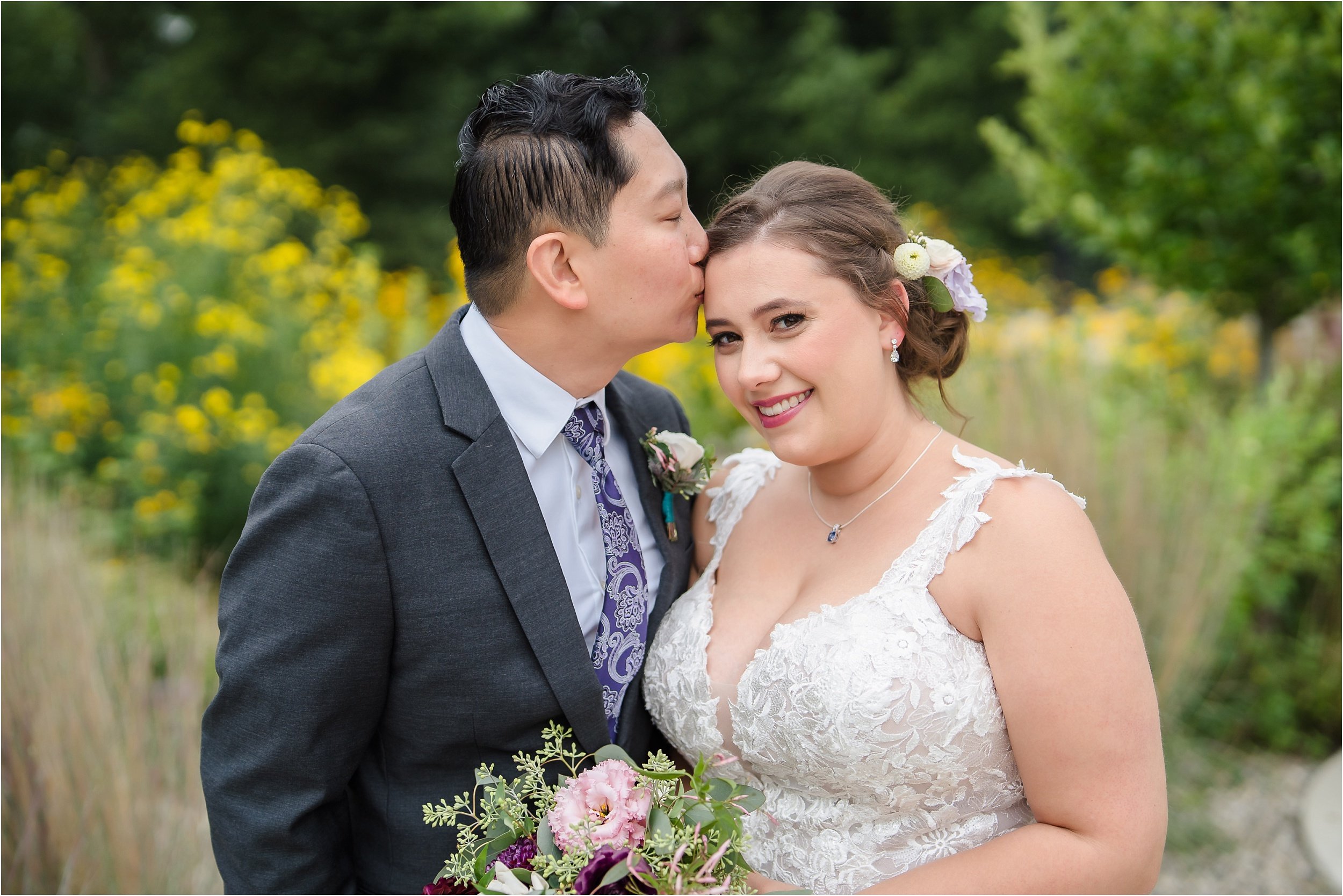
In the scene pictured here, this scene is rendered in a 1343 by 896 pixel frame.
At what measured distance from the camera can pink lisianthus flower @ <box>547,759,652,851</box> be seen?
167cm

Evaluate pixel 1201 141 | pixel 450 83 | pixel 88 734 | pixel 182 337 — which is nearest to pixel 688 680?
pixel 88 734

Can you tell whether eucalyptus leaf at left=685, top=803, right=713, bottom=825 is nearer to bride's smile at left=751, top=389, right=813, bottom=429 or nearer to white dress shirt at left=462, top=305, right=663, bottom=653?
white dress shirt at left=462, top=305, right=663, bottom=653

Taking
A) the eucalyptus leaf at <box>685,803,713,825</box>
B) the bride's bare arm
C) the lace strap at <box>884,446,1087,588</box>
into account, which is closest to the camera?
the eucalyptus leaf at <box>685,803,713,825</box>

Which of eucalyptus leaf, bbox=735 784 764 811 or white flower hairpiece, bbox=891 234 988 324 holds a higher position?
white flower hairpiece, bbox=891 234 988 324

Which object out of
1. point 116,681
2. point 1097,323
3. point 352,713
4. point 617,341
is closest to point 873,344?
point 617,341

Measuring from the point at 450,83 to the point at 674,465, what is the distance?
1160cm

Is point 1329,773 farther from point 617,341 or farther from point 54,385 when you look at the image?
point 54,385

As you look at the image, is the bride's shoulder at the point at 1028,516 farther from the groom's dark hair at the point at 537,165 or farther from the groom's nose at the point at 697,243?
the groom's dark hair at the point at 537,165

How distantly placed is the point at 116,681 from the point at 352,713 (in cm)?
154

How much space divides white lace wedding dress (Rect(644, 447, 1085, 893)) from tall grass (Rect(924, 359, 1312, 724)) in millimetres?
2244

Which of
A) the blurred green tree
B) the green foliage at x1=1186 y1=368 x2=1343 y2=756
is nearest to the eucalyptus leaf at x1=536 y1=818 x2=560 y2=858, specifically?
the green foliage at x1=1186 y1=368 x2=1343 y2=756

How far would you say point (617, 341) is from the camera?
2.43 m

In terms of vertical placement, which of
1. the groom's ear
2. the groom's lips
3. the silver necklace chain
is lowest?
the silver necklace chain

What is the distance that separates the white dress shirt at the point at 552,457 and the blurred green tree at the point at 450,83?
27.0 ft
